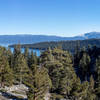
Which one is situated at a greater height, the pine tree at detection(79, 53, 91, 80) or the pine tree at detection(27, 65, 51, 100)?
the pine tree at detection(27, 65, 51, 100)

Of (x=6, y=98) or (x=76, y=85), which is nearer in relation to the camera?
(x=6, y=98)

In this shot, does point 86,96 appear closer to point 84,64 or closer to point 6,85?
point 6,85

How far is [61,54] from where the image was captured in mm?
42781

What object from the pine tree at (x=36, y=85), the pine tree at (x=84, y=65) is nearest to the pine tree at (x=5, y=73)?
the pine tree at (x=36, y=85)

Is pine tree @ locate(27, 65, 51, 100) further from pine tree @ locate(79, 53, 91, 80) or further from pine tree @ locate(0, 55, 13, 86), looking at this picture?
pine tree @ locate(79, 53, 91, 80)

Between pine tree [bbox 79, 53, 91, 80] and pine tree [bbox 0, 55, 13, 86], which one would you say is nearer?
pine tree [bbox 0, 55, 13, 86]

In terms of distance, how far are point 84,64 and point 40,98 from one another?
48.4 meters

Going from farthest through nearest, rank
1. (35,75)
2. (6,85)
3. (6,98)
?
(6,85) < (6,98) < (35,75)

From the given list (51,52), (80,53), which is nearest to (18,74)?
(51,52)

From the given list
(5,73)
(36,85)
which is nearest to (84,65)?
(5,73)

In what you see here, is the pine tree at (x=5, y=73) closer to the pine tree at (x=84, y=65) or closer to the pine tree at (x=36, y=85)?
the pine tree at (x=36, y=85)

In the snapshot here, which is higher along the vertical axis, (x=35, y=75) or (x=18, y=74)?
(x=35, y=75)

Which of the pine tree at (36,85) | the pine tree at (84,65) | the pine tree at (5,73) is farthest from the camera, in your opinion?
the pine tree at (84,65)

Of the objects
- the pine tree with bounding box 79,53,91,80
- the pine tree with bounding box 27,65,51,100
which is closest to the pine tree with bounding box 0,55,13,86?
the pine tree with bounding box 27,65,51,100
